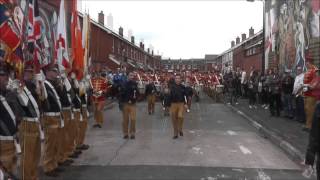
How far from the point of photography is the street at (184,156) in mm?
9812

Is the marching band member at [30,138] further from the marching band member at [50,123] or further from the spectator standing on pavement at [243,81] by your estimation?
the spectator standing on pavement at [243,81]

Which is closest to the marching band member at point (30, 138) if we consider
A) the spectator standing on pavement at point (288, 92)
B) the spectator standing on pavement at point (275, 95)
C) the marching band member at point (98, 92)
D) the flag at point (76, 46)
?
the flag at point (76, 46)

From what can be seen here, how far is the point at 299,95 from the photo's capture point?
682 inches

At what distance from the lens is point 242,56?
49156 millimetres

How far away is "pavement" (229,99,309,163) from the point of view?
12.4 metres

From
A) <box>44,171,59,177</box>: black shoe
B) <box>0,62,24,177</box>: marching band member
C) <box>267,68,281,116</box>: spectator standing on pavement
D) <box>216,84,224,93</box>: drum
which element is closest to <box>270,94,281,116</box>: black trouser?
<box>267,68,281,116</box>: spectator standing on pavement

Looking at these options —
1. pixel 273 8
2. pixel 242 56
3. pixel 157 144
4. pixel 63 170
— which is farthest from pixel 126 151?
pixel 242 56

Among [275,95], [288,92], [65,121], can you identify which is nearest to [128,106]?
[65,121]

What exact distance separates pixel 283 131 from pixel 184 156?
5134 mm

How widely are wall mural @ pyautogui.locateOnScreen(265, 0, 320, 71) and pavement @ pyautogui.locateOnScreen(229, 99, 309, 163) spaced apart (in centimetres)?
247

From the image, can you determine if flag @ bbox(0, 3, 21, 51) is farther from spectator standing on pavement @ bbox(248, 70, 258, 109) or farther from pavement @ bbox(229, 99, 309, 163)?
spectator standing on pavement @ bbox(248, 70, 258, 109)

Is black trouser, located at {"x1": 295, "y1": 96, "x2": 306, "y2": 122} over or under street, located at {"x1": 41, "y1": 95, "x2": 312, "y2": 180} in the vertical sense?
over

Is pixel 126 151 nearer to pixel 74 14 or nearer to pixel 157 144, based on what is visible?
pixel 157 144

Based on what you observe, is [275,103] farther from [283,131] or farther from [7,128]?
[7,128]
